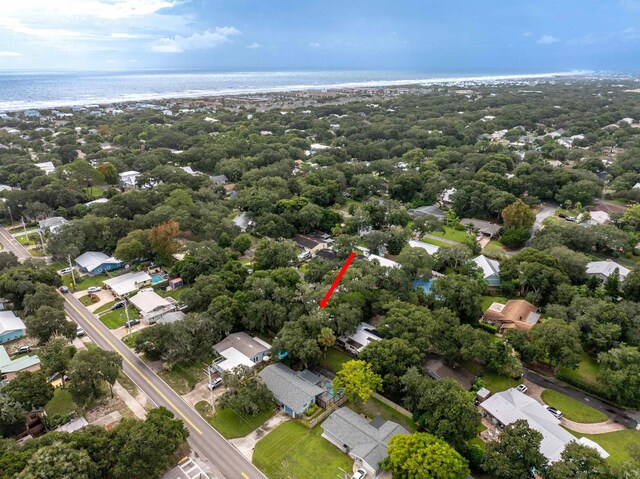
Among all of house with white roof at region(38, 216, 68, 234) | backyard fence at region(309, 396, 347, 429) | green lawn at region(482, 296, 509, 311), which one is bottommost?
backyard fence at region(309, 396, 347, 429)

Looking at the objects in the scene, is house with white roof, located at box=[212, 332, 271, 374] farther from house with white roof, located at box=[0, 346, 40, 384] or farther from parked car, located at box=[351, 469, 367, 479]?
house with white roof, located at box=[0, 346, 40, 384]

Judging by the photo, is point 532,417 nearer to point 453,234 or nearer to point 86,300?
point 453,234

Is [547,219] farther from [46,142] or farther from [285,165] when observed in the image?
[46,142]

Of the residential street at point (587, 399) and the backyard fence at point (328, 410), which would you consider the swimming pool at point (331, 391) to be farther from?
the residential street at point (587, 399)

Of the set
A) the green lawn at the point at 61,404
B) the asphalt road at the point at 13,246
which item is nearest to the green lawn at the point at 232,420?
the green lawn at the point at 61,404

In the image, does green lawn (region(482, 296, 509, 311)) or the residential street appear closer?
the residential street

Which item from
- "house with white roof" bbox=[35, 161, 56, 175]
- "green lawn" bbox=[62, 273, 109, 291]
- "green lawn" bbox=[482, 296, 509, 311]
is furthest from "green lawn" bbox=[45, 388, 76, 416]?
"house with white roof" bbox=[35, 161, 56, 175]
